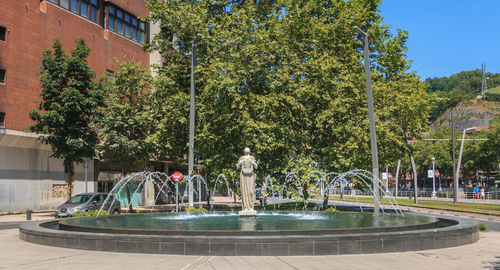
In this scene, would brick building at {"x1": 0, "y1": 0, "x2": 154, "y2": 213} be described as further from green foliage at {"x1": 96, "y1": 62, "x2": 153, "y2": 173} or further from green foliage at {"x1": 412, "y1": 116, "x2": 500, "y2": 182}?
green foliage at {"x1": 412, "y1": 116, "x2": 500, "y2": 182}

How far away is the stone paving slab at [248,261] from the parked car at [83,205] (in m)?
13.9

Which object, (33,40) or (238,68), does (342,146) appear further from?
(33,40)

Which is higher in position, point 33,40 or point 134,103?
point 33,40

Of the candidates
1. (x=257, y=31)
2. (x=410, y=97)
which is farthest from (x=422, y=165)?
(x=257, y=31)

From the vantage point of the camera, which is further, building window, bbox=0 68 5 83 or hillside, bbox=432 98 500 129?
hillside, bbox=432 98 500 129

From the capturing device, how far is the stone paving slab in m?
9.11

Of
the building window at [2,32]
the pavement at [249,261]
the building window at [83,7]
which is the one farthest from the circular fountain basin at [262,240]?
the building window at [83,7]

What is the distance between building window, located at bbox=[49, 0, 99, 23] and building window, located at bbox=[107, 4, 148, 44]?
1.54m

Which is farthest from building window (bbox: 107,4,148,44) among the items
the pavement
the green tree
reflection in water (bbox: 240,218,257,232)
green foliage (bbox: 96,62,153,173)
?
the pavement

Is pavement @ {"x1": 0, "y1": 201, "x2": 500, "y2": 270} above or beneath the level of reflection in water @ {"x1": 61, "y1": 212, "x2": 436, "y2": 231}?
beneath

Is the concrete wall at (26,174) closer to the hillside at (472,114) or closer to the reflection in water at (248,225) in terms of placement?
the reflection in water at (248,225)

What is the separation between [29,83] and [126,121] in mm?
7317

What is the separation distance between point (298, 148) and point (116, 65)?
20392 mm

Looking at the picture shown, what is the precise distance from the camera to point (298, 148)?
89.0ft
